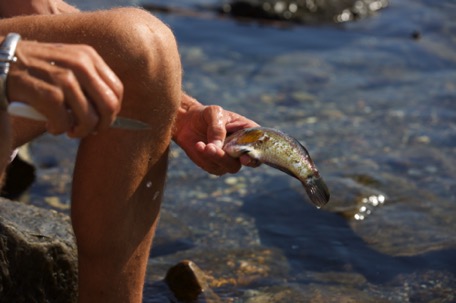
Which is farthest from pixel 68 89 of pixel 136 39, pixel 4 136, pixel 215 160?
pixel 215 160

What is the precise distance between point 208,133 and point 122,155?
1.88ft

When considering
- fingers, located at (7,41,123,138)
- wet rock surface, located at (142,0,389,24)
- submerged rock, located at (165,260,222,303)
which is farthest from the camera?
wet rock surface, located at (142,0,389,24)

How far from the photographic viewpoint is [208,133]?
3727mm

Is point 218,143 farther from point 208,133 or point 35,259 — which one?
point 35,259

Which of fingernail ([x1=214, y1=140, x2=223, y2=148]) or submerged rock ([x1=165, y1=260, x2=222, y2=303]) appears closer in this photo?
fingernail ([x1=214, y1=140, x2=223, y2=148])

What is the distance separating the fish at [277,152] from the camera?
11.5 ft

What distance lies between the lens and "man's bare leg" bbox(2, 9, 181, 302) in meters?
3.13

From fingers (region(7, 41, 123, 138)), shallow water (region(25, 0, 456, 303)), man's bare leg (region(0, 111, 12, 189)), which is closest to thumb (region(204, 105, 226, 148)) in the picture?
man's bare leg (region(0, 111, 12, 189))

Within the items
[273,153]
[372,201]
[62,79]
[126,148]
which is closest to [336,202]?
[372,201]

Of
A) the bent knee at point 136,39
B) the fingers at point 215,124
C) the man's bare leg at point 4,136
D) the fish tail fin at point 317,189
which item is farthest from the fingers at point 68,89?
the fish tail fin at point 317,189

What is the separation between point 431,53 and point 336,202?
4.19m

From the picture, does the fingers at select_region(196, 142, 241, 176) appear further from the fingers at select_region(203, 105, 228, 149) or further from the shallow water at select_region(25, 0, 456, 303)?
the shallow water at select_region(25, 0, 456, 303)

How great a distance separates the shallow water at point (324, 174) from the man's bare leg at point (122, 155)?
1.30 metres

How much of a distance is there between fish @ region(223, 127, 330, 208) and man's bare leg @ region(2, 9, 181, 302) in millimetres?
290
